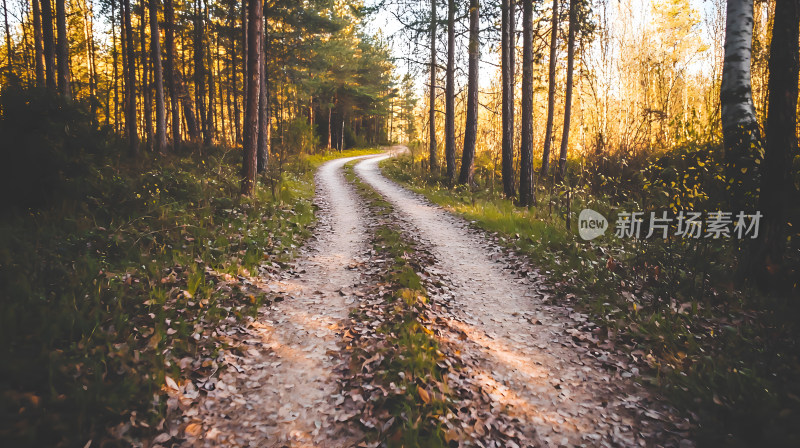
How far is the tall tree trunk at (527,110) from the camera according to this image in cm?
1140

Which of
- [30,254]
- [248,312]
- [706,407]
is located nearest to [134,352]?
[248,312]

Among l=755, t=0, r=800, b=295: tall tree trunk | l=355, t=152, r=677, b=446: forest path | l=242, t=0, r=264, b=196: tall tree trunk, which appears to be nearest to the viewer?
l=355, t=152, r=677, b=446: forest path

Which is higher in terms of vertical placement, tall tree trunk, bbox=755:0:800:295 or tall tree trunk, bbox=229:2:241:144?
Answer: tall tree trunk, bbox=229:2:241:144

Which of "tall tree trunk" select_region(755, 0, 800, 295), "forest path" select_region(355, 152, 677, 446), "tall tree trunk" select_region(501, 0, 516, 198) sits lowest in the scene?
"forest path" select_region(355, 152, 677, 446)

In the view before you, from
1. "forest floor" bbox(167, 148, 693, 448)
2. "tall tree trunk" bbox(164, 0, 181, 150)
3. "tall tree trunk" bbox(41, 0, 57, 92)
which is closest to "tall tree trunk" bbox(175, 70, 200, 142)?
"tall tree trunk" bbox(164, 0, 181, 150)

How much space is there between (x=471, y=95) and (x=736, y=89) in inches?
373

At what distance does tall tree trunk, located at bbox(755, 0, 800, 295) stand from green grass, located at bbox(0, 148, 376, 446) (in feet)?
23.6

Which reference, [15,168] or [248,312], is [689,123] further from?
[15,168]

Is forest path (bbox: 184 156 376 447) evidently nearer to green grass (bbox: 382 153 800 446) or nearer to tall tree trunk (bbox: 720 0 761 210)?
green grass (bbox: 382 153 800 446)

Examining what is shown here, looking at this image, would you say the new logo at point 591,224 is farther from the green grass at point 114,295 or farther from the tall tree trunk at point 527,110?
the green grass at point 114,295

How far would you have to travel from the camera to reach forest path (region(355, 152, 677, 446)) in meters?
3.87

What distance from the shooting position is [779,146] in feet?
16.0

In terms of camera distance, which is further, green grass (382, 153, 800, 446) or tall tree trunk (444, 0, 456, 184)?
tall tree trunk (444, 0, 456, 184)

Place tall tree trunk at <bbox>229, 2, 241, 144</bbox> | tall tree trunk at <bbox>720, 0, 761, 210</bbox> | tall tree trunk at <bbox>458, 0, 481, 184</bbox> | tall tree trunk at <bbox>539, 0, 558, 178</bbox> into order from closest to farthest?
tall tree trunk at <bbox>720, 0, 761, 210</bbox>, tall tree trunk at <bbox>458, 0, 481, 184</bbox>, tall tree trunk at <bbox>539, 0, 558, 178</bbox>, tall tree trunk at <bbox>229, 2, 241, 144</bbox>
